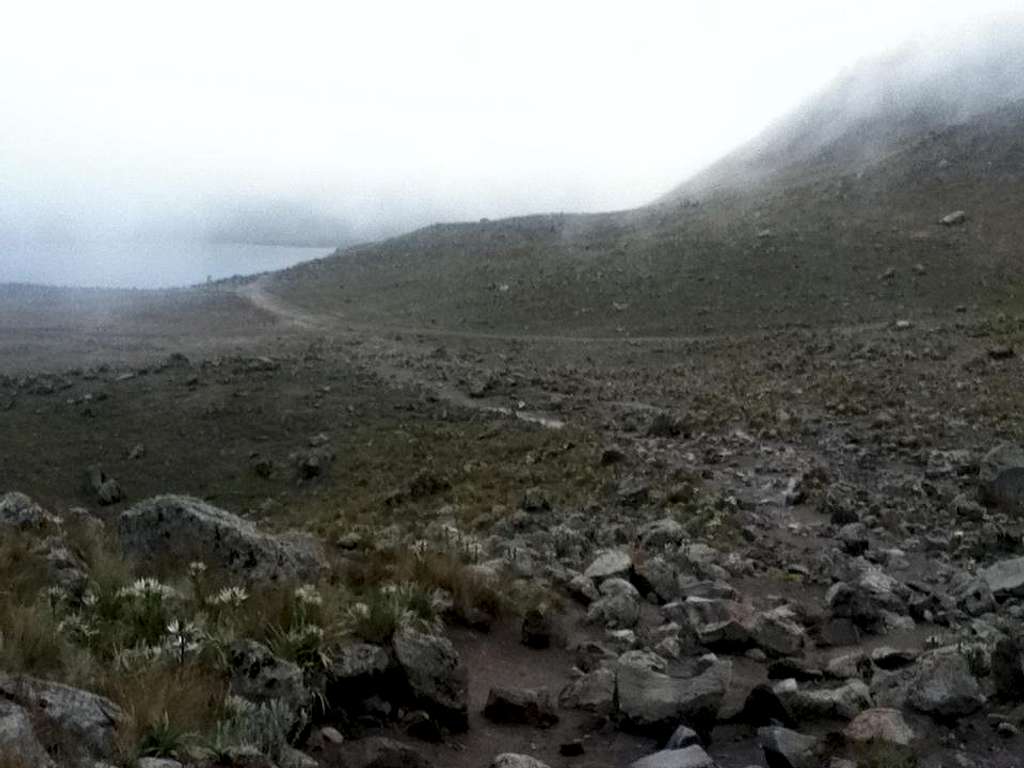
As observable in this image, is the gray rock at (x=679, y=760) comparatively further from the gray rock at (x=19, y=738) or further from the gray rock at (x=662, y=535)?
the gray rock at (x=662, y=535)

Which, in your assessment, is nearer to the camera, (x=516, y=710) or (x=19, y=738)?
(x=19, y=738)

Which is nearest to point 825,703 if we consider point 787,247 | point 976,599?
point 976,599

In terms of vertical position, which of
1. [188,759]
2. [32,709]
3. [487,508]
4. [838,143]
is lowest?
[487,508]

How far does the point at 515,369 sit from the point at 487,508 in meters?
16.9

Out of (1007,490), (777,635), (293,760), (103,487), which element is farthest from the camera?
(103,487)

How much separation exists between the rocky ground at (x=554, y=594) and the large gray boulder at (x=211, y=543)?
0.02m

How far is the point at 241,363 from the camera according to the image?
29.0 meters

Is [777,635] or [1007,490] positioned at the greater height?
[777,635]

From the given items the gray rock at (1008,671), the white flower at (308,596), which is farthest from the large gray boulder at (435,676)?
the gray rock at (1008,671)

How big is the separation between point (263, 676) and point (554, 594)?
353cm

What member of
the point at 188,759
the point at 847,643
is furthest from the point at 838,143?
the point at 188,759

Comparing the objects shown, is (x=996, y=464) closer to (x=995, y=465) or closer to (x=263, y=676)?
(x=995, y=465)

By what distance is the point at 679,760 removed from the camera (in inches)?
195

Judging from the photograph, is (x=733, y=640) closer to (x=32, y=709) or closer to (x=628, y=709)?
(x=628, y=709)
